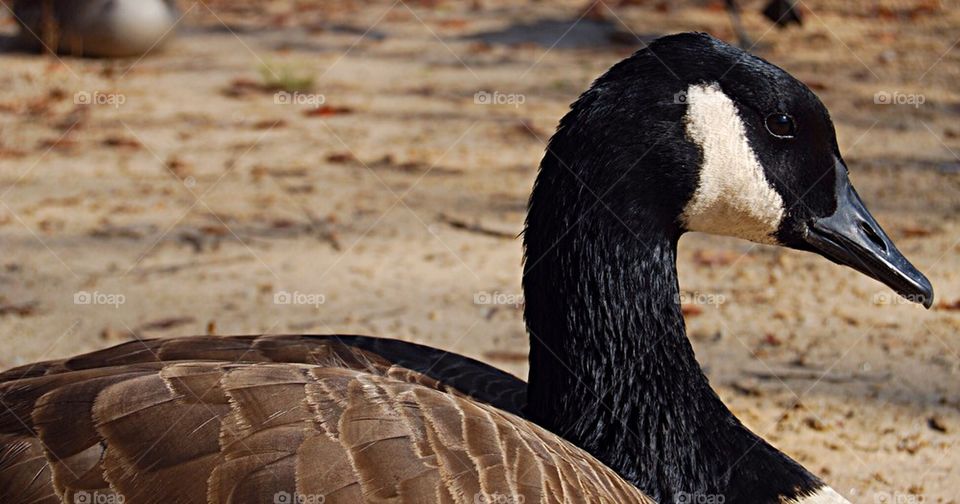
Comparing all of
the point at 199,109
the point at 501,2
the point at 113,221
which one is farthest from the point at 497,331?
the point at 501,2

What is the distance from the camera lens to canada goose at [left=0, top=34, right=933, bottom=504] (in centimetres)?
224

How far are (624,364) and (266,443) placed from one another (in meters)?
0.94

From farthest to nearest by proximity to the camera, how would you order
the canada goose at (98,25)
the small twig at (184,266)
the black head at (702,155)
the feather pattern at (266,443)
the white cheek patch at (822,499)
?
the canada goose at (98,25) → the small twig at (184,266) → the white cheek patch at (822,499) → the black head at (702,155) → the feather pattern at (266,443)

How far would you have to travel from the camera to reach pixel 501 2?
977 centimetres

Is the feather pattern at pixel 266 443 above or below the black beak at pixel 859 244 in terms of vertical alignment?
below

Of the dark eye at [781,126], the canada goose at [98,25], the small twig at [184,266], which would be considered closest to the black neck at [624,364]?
the dark eye at [781,126]

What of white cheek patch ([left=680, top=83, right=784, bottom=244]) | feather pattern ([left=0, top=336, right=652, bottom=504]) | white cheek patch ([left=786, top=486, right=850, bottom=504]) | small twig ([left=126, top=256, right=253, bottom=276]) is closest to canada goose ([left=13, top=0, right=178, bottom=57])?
small twig ([left=126, top=256, right=253, bottom=276])

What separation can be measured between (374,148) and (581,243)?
3.92m

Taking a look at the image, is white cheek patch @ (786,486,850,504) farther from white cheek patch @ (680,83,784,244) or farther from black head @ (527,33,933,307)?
white cheek patch @ (680,83,784,244)

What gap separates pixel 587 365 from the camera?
2.71 m

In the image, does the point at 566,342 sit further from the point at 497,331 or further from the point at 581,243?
the point at 497,331

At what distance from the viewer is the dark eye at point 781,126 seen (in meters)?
2.72

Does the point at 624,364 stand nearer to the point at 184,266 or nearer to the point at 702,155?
the point at 702,155

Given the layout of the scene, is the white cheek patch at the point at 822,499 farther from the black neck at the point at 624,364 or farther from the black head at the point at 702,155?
the black head at the point at 702,155
